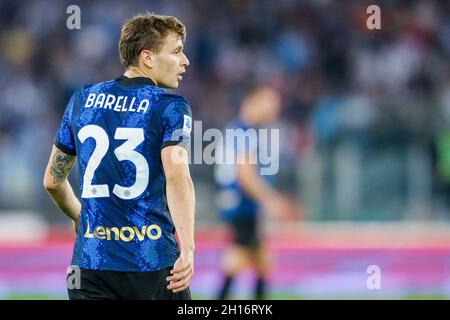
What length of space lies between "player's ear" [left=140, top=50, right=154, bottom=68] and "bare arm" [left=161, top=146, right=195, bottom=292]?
462 millimetres

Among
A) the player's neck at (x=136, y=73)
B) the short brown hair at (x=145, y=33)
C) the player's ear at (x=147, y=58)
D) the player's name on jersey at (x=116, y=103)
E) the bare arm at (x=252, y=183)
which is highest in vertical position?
the short brown hair at (x=145, y=33)

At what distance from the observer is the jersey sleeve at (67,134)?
446cm

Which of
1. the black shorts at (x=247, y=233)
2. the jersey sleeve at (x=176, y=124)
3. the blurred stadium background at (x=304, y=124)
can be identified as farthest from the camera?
the blurred stadium background at (x=304, y=124)

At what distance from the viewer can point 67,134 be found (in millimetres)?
4496

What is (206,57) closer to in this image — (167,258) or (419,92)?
(419,92)

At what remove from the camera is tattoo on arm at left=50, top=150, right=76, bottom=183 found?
457 centimetres

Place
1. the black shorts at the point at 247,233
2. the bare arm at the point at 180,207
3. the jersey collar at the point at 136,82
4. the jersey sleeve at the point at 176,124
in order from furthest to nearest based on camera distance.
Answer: the black shorts at the point at 247,233 → the jersey collar at the point at 136,82 → the jersey sleeve at the point at 176,124 → the bare arm at the point at 180,207

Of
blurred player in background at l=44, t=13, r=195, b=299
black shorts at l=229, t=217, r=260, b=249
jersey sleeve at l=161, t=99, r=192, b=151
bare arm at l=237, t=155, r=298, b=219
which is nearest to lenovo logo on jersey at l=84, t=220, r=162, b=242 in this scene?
blurred player in background at l=44, t=13, r=195, b=299

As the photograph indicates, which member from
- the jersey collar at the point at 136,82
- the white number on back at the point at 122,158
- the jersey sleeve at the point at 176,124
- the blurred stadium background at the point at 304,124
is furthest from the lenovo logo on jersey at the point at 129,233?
the blurred stadium background at the point at 304,124

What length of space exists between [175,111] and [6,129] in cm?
931

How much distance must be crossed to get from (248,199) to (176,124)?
4949 mm

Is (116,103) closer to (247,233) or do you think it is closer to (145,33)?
(145,33)

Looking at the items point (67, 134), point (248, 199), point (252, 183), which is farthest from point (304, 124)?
point (67, 134)

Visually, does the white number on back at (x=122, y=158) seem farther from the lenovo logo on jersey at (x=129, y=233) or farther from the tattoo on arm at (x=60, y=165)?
the tattoo on arm at (x=60, y=165)
